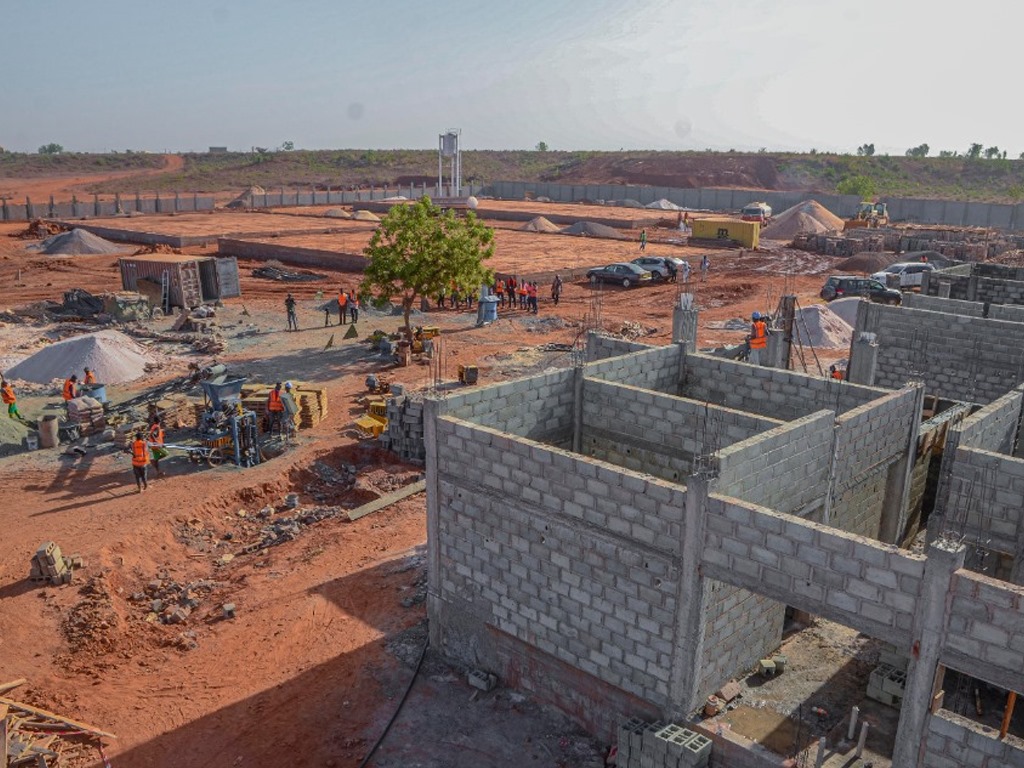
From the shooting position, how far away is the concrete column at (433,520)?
1162 cm

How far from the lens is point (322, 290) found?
40.8 m

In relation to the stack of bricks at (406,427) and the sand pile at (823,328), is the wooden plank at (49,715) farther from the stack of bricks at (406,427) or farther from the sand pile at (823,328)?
the sand pile at (823,328)

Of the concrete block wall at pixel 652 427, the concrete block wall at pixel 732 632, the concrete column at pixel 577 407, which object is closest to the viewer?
the concrete block wall at pixel 732 632

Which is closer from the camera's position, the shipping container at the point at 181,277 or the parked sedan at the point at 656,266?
the shipping container at the point at 181,277

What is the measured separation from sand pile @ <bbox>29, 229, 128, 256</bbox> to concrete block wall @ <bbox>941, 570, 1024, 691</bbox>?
54602 millimetres

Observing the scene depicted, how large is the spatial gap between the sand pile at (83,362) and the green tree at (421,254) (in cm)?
781

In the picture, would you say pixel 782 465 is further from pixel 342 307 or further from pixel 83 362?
pixel 342 307

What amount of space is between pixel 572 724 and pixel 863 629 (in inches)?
167

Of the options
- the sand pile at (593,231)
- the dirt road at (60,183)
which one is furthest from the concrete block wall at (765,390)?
the dirt road at (60,183)

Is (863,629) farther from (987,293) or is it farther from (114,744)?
(987,293)

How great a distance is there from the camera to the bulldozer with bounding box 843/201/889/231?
6500 centimetres

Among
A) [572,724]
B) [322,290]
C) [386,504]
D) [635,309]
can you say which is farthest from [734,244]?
[572,724]

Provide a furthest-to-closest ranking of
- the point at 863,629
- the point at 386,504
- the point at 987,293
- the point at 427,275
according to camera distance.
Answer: the point at 427,275 → the point at 987,293 → the point at 386,504 → the point at 863,629

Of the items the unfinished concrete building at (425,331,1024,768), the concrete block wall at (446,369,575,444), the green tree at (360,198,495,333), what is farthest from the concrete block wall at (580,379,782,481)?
the green tree at (360,198,495,333)
